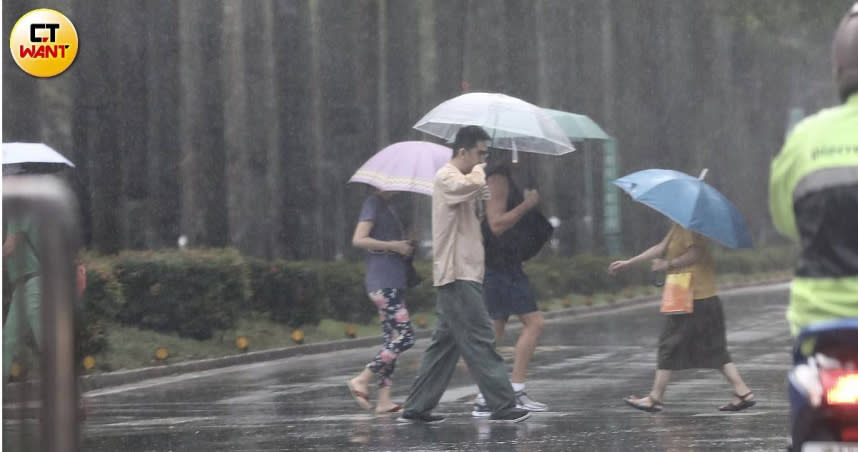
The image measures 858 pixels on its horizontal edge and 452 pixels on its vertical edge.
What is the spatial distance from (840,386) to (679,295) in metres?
6.86

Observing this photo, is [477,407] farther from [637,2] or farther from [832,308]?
[637,2]

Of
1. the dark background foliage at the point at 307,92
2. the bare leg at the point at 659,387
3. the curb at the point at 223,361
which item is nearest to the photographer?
the bare leg at the point at 659,387

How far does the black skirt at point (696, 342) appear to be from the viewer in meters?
Answer: 11.4

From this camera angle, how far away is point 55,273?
13.5 ft

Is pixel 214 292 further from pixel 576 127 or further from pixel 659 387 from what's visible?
pixel 659 387

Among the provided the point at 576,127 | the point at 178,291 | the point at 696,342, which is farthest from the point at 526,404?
the point at 178,291

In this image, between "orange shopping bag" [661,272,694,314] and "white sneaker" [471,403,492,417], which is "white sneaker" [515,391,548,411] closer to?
"white sneaker" [471,403,492,417]

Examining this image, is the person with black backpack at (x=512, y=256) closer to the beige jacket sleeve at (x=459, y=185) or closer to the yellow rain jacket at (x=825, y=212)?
the beige jacket sleeve at (x=459, y=185)

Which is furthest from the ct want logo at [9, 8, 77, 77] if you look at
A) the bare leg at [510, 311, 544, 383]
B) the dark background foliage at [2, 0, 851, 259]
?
the bare leg at [510, 311, 544, 383]

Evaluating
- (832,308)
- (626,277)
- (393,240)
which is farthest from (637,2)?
(832,308)

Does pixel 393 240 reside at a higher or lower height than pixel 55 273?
lower

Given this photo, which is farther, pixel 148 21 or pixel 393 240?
pixel 148 21

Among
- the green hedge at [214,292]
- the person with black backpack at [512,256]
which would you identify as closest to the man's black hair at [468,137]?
the person with black backpack at [512,256]

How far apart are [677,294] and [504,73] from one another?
797 inches
